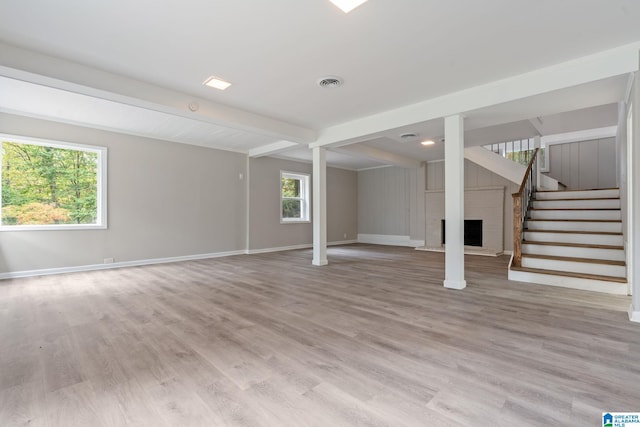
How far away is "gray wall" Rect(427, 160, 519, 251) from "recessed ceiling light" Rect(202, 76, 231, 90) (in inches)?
261

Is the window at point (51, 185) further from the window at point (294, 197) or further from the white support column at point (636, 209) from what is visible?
the white support column at point (636, 209)

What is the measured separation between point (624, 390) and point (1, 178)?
24.1 feet

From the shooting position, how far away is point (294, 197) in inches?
342

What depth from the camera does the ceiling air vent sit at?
3.42 metres

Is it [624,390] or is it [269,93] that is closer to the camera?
[624,390]

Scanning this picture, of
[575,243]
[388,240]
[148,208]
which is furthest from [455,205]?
[388,240]

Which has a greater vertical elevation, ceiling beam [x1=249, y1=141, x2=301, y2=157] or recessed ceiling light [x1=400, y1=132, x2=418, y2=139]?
ceiling beam [x1=249, y1=141, x2=301, y2=157]

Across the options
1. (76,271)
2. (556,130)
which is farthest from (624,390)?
(556,130)

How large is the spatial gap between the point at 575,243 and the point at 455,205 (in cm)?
222

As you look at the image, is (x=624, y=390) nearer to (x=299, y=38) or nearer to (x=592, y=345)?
(x=592, y=345)

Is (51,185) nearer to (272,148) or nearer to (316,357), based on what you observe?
(272,148)

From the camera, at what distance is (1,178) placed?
4.62 m

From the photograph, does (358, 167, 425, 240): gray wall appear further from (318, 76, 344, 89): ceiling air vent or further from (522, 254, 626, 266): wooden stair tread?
(318, 76, 344, 89): ceiling air vent

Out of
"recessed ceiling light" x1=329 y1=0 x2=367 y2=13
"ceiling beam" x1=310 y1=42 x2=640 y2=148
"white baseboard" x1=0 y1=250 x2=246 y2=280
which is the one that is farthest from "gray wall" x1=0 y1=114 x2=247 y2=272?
"recessed ceiling light" x1=329 y1=0 x2=367 y2=13
